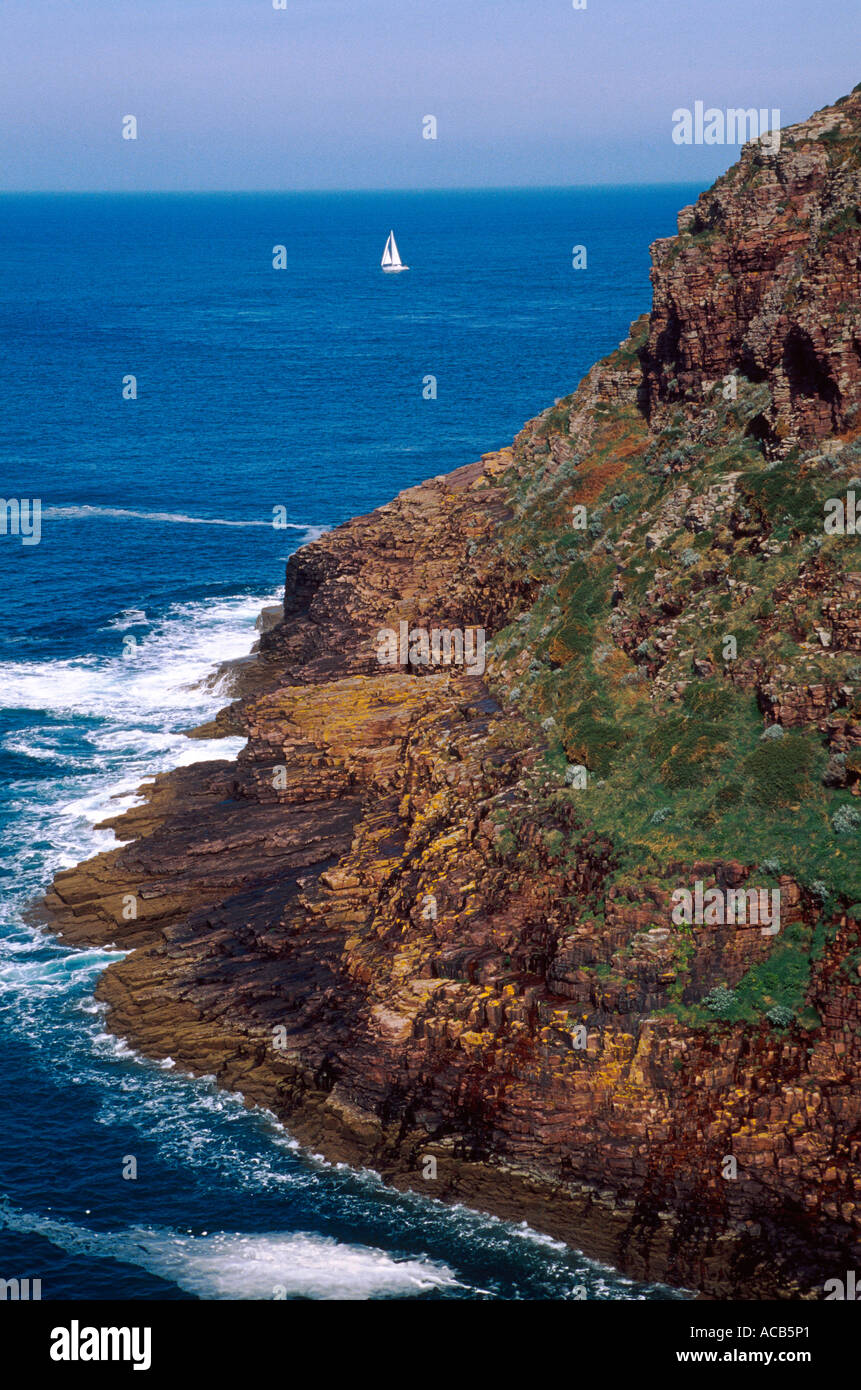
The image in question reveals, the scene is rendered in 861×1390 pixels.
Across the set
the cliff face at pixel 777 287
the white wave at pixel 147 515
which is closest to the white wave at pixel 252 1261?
the cliff face at pixel 777 287

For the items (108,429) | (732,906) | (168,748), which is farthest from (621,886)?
(108,429)

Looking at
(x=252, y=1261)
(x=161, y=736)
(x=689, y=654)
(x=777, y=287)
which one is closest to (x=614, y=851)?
(x=689, y=654)

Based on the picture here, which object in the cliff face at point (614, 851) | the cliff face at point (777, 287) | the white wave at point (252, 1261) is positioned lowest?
the white wave at point (252, 1261)

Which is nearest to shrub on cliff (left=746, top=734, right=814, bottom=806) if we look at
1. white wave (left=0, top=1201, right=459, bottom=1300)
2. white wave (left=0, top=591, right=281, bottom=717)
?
white wave (left=0, top=1201, right=459, bottom=1300)

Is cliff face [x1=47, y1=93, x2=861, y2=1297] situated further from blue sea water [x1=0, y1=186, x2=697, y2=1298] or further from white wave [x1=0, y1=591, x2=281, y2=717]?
white wave [x1=0, y1=591, x2=281, y2=717]

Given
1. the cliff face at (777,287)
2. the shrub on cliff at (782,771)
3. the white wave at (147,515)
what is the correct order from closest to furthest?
1. the shrub on cliff at (782,771)
2. the cliff face at (777,287)
3. the white wave at (147,515)

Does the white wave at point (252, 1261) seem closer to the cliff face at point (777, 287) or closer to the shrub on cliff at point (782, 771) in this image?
the shrub on cliff at point (782, 771)
